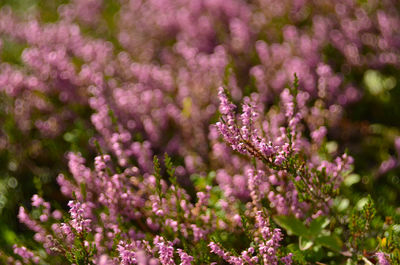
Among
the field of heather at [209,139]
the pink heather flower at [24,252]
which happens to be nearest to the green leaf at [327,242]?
the field of heather at [209,139]

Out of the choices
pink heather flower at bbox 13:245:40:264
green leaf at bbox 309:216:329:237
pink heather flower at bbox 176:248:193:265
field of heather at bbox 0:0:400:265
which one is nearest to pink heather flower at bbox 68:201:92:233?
field of heather at bbox 0:0:400:265

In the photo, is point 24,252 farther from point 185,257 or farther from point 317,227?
point 317,227

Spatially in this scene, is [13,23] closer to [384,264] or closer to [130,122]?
[130,122]

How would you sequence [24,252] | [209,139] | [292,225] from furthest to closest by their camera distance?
[209,139], [24,252], [292,225]

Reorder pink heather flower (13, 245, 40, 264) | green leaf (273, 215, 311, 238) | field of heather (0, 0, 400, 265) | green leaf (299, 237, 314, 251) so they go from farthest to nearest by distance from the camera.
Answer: pink heather flower (13, 245, 40, 264) → field of heather (0, 0, 400, 265) → green leaf (299, 237, 314, 251) → green leaf (273, 215, 311, 238)

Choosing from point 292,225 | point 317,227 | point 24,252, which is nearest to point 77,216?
point 24,252

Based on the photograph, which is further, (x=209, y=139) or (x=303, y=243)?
(x=209, y=139)

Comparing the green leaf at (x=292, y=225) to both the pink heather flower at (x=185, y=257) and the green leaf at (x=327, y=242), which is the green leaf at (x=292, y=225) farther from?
the pink heather flower at (x=185, y=257)

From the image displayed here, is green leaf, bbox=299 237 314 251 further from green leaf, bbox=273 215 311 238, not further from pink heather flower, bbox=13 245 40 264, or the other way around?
pink heather flower, bbox=13 245 40 264

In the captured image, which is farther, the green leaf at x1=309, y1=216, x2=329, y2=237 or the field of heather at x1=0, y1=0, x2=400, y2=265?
the field of heather at x1=0, y1=0, x2=400, y2=265
